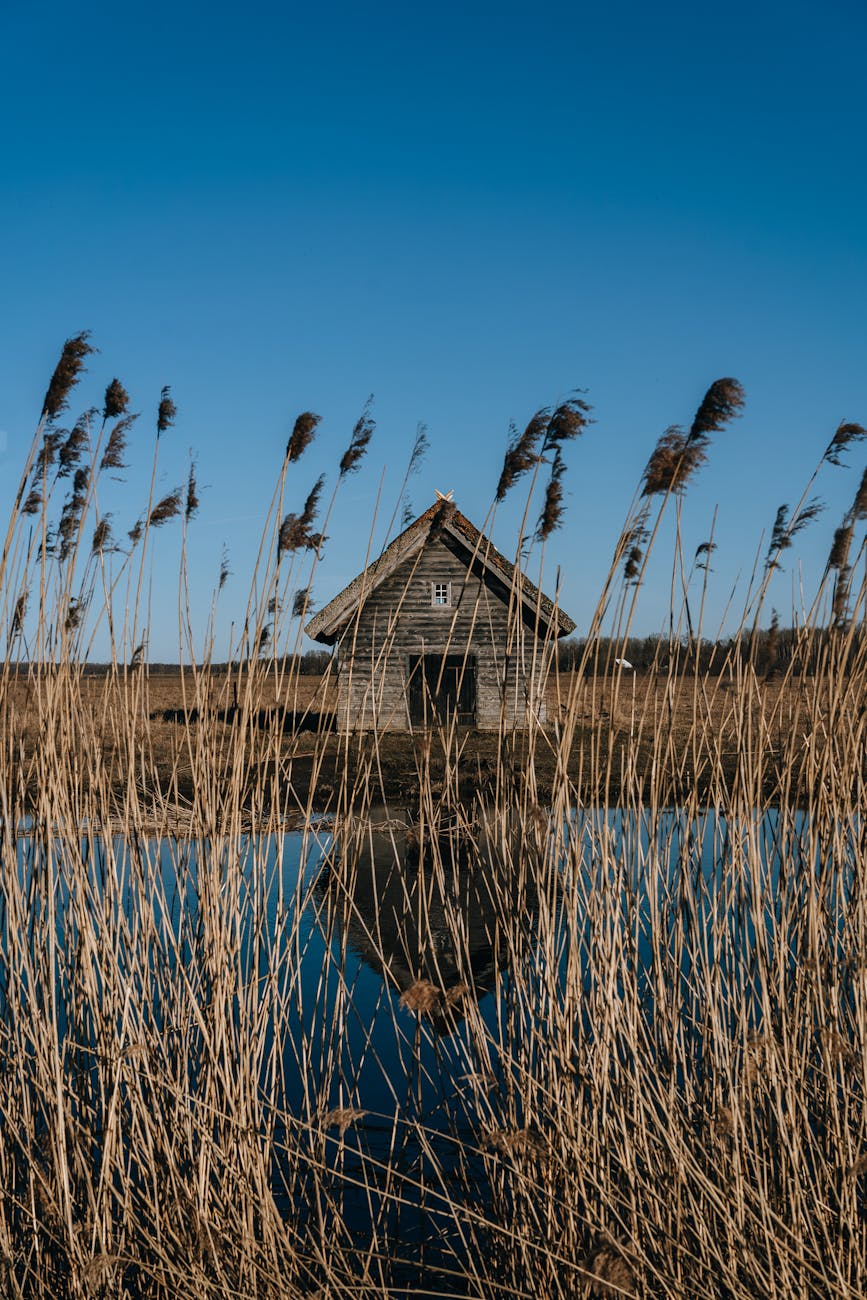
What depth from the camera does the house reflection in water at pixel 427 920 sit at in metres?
2.33

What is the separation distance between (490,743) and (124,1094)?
1098cm

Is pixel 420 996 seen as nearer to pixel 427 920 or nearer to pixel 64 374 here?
pixel 427 920

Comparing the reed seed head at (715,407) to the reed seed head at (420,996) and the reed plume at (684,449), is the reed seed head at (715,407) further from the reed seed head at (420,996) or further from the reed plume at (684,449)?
the reed seed head at (420,996)

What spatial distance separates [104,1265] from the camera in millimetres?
1931

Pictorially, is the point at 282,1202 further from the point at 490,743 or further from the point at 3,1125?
the point at 490,743

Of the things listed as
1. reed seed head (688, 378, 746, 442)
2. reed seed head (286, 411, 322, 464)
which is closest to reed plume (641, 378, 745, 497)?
reed seed head (688, 378, 746, 442)

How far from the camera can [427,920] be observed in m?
2.55

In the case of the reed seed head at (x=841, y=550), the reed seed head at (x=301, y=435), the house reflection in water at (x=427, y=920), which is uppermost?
the reed seed head at (x=301, y=435)

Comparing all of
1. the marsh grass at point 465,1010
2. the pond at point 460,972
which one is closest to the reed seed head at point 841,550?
the marsh grass at point 465,1010

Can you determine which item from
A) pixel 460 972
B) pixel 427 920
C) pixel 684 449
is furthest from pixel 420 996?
pixel 684 449

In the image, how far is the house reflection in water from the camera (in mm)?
2326

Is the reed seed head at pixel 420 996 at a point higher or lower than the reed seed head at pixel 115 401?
lower

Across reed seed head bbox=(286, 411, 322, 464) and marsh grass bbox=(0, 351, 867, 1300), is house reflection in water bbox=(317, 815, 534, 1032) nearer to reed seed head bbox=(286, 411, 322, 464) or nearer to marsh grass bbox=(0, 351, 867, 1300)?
marsh grass bbox=(0, 351, 867, 1300)

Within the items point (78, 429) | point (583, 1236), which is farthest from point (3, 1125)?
point (78, 429)
